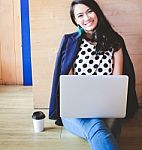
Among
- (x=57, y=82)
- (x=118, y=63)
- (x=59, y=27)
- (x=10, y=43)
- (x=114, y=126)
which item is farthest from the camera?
(x=10, y=43)

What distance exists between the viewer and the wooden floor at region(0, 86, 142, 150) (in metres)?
1.63

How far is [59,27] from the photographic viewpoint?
6.51 feet

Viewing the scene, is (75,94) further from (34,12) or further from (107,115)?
(34,12)

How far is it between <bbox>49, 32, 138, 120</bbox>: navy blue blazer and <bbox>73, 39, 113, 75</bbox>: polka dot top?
0.16 ft

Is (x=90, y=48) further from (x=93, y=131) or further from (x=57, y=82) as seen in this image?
(x=93, y=131)

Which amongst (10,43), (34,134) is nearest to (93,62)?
(34,134)

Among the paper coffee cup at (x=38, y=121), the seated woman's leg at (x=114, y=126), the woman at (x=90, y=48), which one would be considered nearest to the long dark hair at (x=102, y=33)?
the woman at (x=90, y=48)

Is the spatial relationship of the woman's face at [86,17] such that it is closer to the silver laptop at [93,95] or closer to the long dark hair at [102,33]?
the long dark hair at [102,33]

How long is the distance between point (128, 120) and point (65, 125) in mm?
429

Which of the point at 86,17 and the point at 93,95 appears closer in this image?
the point at 93,95

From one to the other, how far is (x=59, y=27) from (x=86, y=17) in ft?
1.12

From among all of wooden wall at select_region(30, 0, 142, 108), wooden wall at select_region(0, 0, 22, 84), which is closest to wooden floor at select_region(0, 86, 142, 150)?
wooden wall at select_region(30, 0, 142, 108)

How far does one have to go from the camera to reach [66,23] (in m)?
1.97

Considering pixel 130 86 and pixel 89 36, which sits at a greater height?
pixel 89 36
